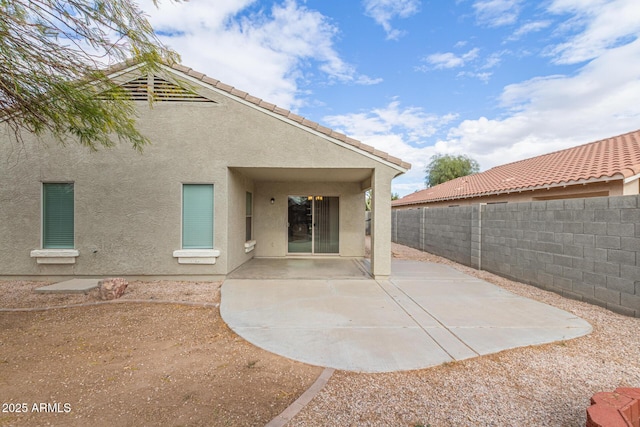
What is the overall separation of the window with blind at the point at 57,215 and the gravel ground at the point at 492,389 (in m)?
8.65

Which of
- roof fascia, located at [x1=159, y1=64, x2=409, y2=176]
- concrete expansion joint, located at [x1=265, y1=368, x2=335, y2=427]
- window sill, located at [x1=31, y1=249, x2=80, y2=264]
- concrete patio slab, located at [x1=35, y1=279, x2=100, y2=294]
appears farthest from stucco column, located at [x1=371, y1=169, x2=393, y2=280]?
window sill, located at [x1=31, y1=249, x2=80, y2=264]

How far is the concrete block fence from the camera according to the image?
17.9 ft

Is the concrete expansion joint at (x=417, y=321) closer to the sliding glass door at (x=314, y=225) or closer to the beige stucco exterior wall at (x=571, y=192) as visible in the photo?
the sliding glass door at (x=314, y=225)

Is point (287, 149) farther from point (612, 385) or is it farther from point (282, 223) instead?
point (612, 385)

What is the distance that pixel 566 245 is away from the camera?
6.79 m

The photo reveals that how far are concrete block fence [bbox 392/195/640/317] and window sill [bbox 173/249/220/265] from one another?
8.68 m

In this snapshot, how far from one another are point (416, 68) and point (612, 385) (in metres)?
15.0

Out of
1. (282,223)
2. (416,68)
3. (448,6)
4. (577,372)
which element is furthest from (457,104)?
(577,372)

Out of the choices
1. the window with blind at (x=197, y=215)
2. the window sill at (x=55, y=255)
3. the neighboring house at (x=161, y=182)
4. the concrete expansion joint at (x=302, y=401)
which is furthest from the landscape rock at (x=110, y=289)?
the concrete expansion joint at (x=302, y=401)

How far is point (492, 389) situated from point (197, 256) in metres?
7.13

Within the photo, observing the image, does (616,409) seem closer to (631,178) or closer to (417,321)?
(417,321)

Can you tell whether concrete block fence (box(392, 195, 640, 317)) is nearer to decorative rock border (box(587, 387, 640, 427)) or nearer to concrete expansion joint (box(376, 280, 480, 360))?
concrete expansion joint (box(376, 280, 480, 360))

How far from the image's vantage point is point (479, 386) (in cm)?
314

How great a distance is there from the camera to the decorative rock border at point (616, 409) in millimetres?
2098
